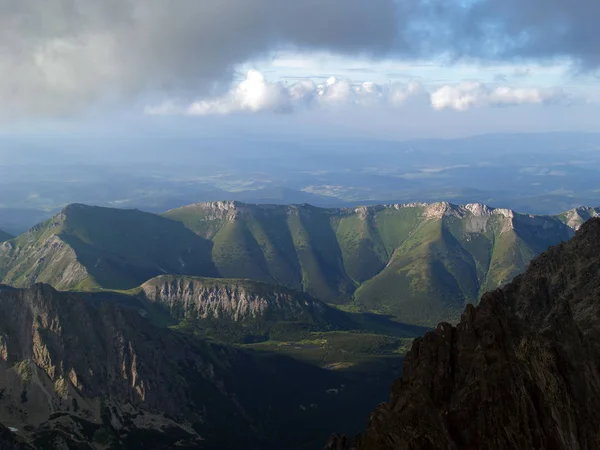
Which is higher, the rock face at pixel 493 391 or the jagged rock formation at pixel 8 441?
the rock face at pixel 493 391

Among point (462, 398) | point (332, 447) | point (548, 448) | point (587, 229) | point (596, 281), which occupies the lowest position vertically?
point (332, 447)

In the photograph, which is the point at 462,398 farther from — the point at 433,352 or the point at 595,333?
the point at 595,333

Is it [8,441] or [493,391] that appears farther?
[8,441]

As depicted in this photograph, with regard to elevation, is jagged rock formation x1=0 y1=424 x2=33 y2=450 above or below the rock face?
below

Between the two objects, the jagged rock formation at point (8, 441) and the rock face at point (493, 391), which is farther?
the jagged rock formation at point (8, 441)

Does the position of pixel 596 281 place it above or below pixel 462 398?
above

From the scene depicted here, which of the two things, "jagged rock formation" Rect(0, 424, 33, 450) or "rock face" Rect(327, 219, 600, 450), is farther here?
"jagged rock formation" Rect(0, 424, 33, 450)

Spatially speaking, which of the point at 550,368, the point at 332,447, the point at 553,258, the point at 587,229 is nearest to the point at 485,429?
the point at 550,368

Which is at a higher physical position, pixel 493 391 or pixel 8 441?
pixel 493 391
